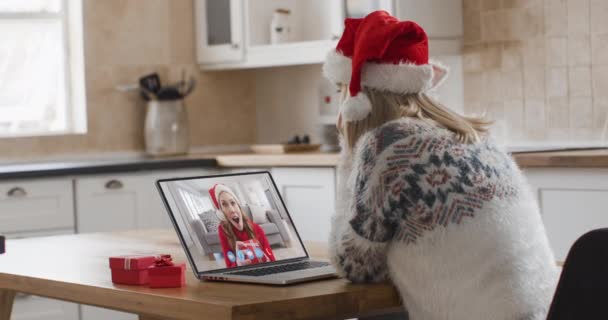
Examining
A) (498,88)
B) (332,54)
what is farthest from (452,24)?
(332,54)

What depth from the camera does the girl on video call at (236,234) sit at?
2.22 metres

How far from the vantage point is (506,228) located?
6.33ft

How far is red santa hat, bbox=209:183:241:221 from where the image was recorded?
88.7 inches

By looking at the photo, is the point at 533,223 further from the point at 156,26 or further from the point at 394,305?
the point at 156,26

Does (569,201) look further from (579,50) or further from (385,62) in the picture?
(385,62)

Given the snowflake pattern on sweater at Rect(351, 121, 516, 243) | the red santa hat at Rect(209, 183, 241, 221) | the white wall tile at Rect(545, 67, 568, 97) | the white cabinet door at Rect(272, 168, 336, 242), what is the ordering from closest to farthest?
the snowflake pattern on sweater at Rect(351, 121, 516, 243) < the red santa hat at Rect(209, 183, 241, 221) < the white wall tile at Rect(545, 67, 568, 97) < the white cabinet door at Rect(272, 168, 336, 242)

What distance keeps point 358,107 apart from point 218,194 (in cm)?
39

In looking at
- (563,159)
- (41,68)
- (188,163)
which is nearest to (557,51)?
(563,159)

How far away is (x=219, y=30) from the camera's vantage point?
554 centimetres

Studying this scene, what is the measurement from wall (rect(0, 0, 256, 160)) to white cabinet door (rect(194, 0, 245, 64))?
9cm

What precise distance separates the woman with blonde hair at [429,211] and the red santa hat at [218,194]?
11.3 inches

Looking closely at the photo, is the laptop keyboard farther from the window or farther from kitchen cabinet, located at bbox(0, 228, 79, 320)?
the window

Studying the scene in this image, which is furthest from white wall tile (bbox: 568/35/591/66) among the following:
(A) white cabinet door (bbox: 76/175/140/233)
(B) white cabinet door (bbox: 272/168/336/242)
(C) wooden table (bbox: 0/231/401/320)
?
(C) wooden table (bbox: 0/231/401/320)

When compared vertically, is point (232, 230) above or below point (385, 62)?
below
